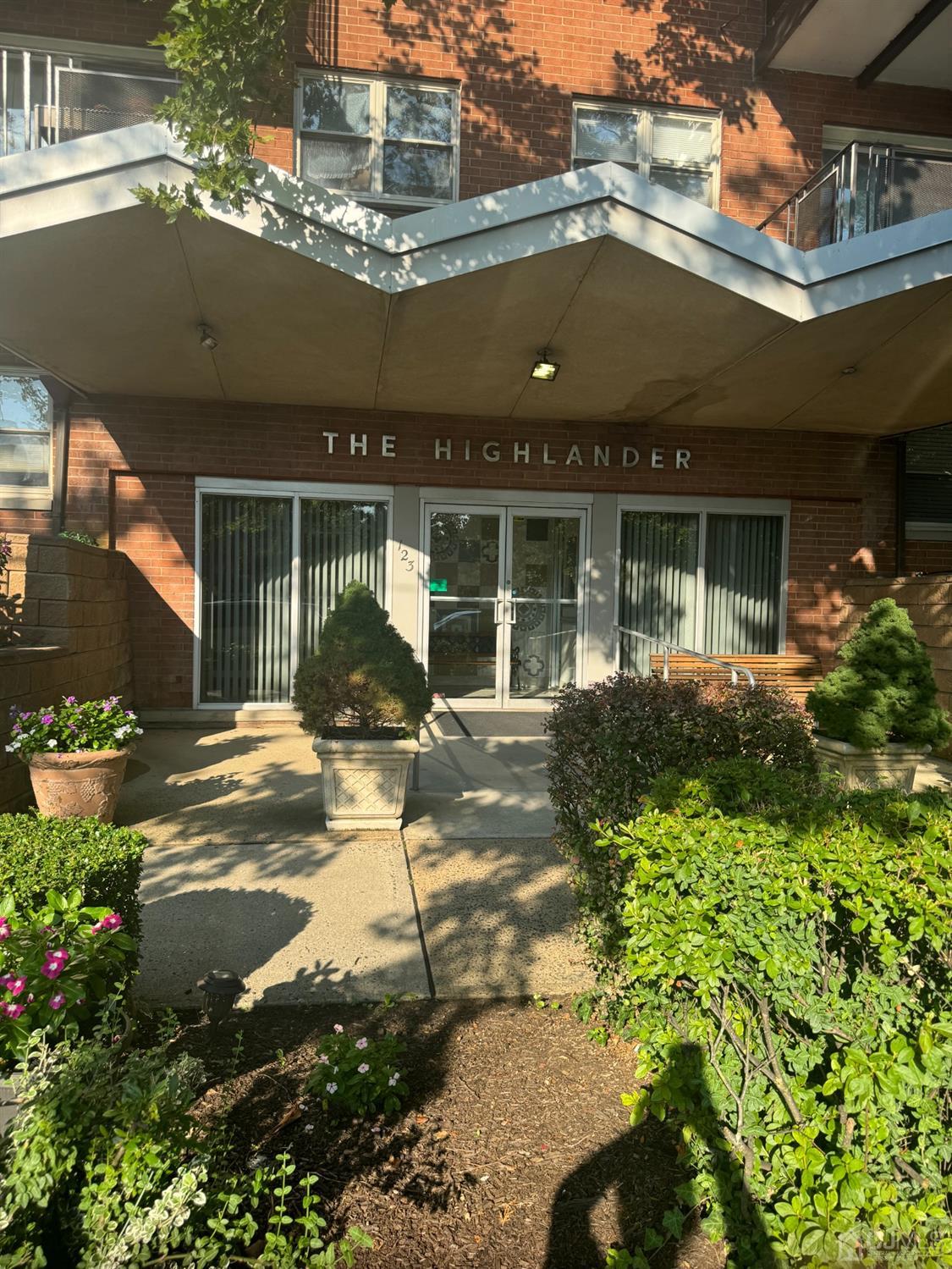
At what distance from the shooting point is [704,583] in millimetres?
11172

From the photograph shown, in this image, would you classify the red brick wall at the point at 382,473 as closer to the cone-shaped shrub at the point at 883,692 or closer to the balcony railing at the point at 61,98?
the balcony railing at the point at 61,98

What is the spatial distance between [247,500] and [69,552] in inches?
126

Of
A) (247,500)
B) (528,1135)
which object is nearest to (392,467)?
(247,500)

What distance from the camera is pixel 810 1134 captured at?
2.00 meters

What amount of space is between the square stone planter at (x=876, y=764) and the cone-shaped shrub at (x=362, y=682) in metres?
3.27

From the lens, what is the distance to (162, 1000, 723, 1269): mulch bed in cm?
227

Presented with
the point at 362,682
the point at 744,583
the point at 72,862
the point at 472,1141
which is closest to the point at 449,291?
the point at 362,682

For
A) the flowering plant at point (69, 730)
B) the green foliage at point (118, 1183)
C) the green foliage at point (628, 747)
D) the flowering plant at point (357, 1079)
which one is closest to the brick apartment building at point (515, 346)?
the flowering plant at point (69, 730)

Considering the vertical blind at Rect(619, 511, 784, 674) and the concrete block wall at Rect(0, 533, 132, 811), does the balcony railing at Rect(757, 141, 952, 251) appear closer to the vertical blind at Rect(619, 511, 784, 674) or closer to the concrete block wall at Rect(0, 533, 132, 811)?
the vertical blind at Rect(619, 511, 784, 674)

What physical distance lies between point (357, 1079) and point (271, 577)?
8146 mm

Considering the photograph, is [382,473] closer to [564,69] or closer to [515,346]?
[515,346]

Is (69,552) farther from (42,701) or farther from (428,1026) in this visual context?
(428,1026)

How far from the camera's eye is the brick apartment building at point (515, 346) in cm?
755

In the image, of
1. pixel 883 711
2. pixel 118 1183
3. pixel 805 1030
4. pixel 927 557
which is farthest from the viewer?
pixel 927 557
